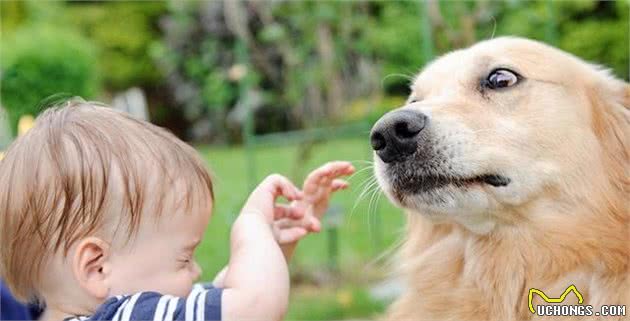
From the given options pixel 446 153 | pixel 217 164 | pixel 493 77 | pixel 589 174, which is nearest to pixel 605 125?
pixel 589 174

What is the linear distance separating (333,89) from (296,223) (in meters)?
Answer: 4.51

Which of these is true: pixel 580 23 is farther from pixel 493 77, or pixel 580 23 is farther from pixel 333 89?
pixel 493 77

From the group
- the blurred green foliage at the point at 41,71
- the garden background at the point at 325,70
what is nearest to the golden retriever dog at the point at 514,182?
the garden background at the point at 325,70

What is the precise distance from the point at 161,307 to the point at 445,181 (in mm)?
824

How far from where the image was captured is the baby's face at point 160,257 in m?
1.87

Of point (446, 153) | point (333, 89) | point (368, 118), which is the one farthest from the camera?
point (333, 89)

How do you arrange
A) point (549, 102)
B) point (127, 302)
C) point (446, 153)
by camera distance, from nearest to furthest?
point (127, 302), point (446, 153), point (549, 102)

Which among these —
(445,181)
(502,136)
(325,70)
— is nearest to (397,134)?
(445,181)

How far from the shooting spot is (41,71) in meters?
6.51

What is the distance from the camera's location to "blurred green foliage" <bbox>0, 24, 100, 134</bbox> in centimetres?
605

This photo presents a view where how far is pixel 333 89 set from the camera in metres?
6.72
